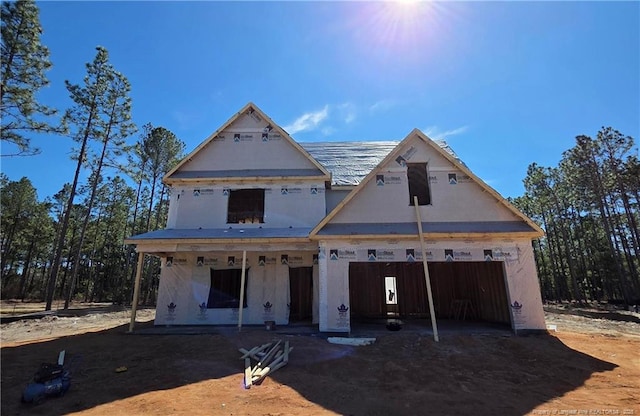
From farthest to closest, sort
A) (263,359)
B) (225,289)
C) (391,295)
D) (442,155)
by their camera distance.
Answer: (391,295) < (225,289) < (442,155) < (263,359)

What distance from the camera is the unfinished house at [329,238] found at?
10.4m

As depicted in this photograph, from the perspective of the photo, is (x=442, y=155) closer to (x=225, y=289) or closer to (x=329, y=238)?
(x=329, y=238)

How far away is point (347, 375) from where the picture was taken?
678 centimetres

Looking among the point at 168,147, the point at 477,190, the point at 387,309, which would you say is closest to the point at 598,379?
the point at 477,190

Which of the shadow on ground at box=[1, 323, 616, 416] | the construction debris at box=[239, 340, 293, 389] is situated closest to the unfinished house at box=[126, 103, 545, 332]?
the shadow on ground at box=[1, 323, 616, 416]

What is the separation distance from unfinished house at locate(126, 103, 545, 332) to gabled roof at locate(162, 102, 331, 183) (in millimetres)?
64

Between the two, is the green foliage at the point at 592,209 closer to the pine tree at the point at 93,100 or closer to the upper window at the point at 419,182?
the upper window at the point at 419,182

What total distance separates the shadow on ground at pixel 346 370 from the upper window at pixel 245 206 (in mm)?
5169

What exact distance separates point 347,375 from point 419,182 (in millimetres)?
7745

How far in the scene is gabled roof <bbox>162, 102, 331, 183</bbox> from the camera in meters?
14.0

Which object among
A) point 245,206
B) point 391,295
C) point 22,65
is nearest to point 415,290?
point 391,295

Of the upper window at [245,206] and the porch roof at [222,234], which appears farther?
the upper window at [245,206]

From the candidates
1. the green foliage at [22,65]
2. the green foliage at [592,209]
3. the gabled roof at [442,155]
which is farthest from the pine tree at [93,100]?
the green foliage at [592,209]

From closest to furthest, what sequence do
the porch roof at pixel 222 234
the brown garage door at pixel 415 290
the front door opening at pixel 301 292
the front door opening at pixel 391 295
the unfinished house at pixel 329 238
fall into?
the unfinished house at pixel 329 238
the porch roof at pixel 222 234
the front door opening at pixel 301 292
the brown garage door at pixel 415 290
the front door opening at pixel 391 295
